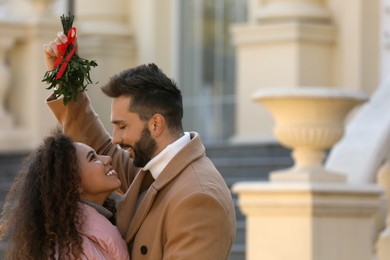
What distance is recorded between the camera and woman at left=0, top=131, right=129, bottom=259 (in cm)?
453

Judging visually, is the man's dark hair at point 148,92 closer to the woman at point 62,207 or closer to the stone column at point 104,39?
the woman at point 62,207

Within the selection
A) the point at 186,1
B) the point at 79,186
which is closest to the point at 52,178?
the point at 79,186

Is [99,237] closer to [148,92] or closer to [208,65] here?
[148,92]

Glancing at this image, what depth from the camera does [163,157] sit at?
473 cm

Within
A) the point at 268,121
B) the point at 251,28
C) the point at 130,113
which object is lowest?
the point at 268,121

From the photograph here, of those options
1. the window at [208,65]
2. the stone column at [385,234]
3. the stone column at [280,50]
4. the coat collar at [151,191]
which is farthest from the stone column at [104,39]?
the coat collar at [151,191]

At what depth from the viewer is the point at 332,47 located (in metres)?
12.8

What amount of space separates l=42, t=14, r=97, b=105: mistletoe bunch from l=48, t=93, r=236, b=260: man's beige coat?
39 cm

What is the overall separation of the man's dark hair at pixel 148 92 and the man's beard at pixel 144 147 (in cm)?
5

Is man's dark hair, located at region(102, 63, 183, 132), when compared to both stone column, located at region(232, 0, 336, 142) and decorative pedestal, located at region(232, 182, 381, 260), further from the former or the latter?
stone column, located at region(232, 0, 336, 142)

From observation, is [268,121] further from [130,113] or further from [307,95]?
[130,113]

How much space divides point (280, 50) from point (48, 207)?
824cm

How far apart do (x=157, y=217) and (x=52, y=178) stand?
1.22ft

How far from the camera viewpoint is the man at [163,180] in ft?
14.8
